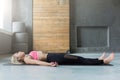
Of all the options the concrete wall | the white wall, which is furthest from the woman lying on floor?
the concrete wall

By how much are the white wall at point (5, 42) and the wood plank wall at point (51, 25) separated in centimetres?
109

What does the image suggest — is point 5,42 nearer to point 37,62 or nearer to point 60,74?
point 37,62

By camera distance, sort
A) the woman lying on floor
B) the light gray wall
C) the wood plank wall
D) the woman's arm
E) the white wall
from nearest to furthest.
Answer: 1. the woman's arm
2. the woman lying on floor
3. the white wall
4. the wood plank wall
5. the light gray wall

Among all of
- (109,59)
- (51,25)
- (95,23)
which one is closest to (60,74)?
(109,59)

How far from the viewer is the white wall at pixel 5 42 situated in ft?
35.2

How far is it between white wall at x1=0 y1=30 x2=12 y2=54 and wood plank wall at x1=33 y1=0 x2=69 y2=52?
1086mm

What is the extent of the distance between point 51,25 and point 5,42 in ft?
7.09

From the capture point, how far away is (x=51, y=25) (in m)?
12.2

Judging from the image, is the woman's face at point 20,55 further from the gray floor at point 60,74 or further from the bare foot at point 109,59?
the bare foot at point 109,59

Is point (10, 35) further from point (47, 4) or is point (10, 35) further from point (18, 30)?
point (47, 4)

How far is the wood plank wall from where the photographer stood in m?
12.1

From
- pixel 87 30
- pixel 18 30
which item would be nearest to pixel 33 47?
pixel 18 30

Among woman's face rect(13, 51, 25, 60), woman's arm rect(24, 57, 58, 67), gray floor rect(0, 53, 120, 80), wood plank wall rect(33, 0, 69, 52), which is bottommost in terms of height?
gray floor rect(0, 53, 120, 80)

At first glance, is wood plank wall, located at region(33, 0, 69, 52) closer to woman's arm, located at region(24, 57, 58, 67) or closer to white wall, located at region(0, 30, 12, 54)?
white wall, located at region(0, 30, 12, 54)
